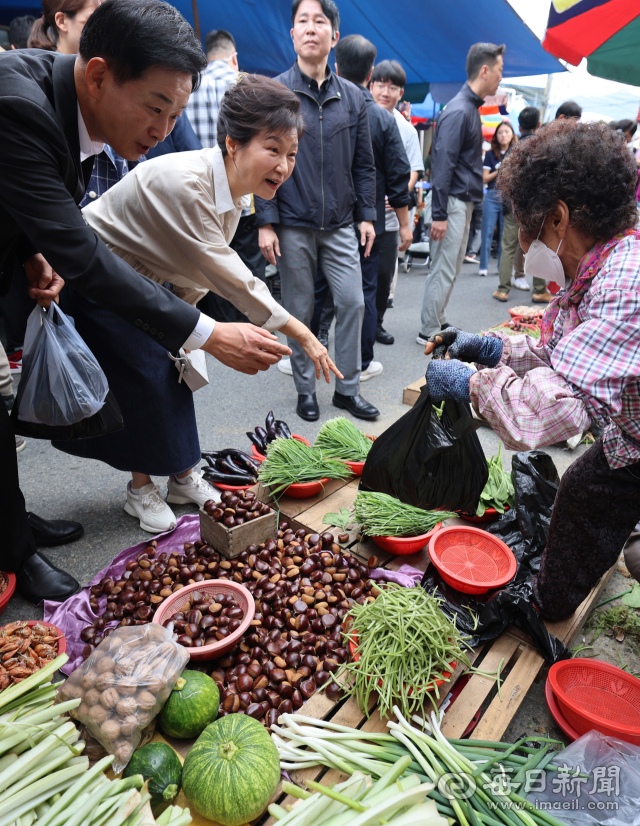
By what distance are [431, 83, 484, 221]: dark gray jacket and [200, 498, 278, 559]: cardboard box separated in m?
3.74

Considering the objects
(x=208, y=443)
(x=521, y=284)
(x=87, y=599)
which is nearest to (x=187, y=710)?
(x=87, y=599)

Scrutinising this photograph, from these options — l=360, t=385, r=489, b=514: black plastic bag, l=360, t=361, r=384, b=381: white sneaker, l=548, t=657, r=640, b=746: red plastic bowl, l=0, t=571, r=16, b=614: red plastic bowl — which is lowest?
l=360, t=361, r=384, b=381: white sneaker

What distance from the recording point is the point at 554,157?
5.22ft

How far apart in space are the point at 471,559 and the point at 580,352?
108cm

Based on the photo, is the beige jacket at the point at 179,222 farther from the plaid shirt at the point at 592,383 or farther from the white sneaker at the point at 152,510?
the plaid shirt at the point at 592,383

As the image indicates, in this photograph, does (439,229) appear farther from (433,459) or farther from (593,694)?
(593,694)

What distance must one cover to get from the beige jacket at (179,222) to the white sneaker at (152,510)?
3.54ft

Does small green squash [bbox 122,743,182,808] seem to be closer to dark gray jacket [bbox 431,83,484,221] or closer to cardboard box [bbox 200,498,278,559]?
cardboard box [bbox 200,498,278,559]

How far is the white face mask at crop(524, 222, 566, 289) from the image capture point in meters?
1.73

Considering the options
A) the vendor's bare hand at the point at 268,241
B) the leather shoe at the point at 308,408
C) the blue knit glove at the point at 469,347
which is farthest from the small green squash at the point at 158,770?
the vendor's bare hand at the point at 268,241

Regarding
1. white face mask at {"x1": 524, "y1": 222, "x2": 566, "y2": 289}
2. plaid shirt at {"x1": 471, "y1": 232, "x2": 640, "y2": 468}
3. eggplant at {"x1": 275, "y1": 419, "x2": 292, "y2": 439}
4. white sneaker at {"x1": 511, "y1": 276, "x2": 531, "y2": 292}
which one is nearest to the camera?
plaid shirt at {"x1": 471, "y1": 232, "x2": 640, "y2": 468}

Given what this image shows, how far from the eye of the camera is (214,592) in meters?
2.02

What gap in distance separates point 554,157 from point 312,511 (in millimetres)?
1774

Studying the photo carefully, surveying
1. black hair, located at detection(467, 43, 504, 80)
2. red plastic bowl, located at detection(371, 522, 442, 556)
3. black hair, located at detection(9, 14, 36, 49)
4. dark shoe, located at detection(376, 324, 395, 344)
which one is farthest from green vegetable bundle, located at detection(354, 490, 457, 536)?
black hair, located at detection(9, 14, 36, 49)
